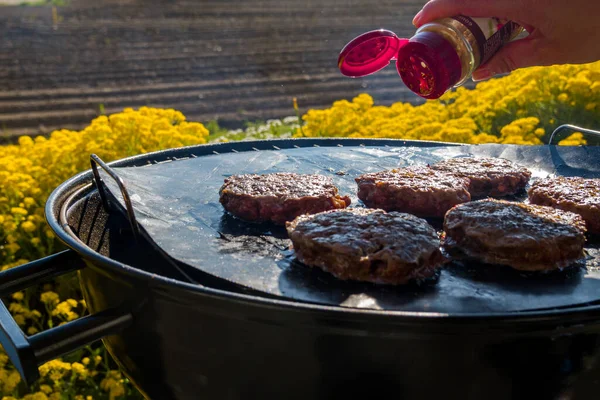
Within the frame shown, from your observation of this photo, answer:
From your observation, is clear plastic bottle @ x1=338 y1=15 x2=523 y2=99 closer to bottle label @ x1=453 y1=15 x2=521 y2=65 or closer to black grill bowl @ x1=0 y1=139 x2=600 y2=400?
bottle label @ x1=453 y1=15 x2=521 y2=65

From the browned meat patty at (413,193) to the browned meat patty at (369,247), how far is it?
10.8 inches

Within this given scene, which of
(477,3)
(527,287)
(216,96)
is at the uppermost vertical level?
(477,3)

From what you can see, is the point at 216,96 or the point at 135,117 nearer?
the point at 135,117

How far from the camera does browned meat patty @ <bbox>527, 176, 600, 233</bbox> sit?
2.02 m

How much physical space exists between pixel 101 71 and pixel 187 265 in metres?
8.16

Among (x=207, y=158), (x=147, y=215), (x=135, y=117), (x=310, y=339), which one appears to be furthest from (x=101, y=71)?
(x=310, y=339)

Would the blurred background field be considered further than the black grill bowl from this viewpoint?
Yes

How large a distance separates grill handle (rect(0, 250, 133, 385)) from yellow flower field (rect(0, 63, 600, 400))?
1.25 meters

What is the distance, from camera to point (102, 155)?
4.06 meters

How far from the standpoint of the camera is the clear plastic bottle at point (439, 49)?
5.84 feet

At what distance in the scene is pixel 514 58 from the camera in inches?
87.3

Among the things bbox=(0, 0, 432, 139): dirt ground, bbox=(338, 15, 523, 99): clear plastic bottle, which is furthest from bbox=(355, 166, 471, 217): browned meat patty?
bbox=(0, 0, 432, 139): dirt ground

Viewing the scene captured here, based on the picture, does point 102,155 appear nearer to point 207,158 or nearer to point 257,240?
point 207,158

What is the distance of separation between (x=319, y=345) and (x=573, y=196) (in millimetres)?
1105
